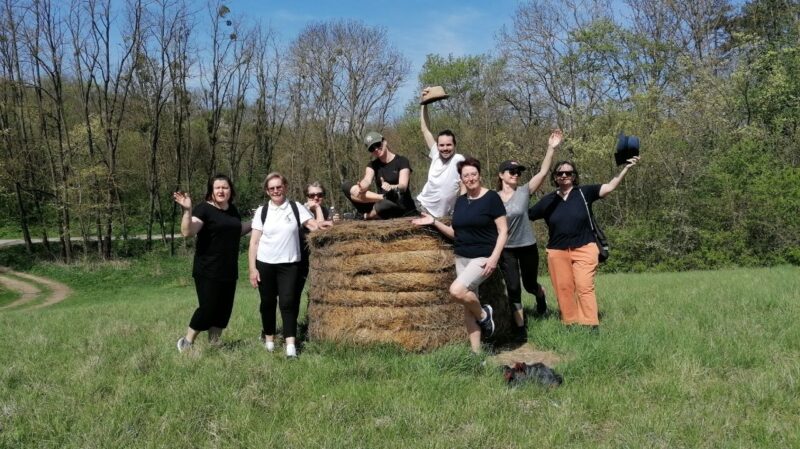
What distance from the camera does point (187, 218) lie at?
591 cm

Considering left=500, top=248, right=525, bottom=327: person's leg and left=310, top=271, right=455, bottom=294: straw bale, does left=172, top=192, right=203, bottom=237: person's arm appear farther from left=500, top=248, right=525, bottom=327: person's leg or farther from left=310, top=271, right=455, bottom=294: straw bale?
left=500, top=248, right=525, bottom=327: person's leg

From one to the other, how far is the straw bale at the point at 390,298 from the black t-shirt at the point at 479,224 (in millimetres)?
557

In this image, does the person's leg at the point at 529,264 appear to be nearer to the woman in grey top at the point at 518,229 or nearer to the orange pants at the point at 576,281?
the woman in grey top at the point at 518,229

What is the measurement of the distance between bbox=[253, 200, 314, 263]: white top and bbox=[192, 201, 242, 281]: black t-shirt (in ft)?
1.01

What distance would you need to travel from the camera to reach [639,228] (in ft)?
69.5

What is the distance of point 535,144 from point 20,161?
27.9 m

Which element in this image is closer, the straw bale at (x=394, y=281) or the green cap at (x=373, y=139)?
the straw bale at (x=394, y=281)

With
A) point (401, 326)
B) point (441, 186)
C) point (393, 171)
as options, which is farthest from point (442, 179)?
point (401, 326)

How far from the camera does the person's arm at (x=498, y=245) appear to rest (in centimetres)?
544

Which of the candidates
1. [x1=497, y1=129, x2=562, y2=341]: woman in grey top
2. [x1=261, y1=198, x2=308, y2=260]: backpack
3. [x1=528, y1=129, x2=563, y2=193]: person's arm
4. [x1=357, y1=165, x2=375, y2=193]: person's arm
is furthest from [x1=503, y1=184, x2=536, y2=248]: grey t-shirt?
[x1=261, y1=198, x2=308, y2=260]: backpack

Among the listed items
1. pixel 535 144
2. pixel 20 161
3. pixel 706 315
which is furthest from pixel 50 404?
pixel 20 161

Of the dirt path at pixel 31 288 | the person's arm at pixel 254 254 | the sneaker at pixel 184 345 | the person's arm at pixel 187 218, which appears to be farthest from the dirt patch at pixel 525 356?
the dirt path at pixel 31 288

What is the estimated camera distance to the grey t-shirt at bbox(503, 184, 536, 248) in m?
6.70

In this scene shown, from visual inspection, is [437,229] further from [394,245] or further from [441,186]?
[441,186]
